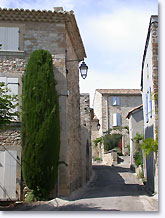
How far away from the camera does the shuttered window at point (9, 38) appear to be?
368 inches

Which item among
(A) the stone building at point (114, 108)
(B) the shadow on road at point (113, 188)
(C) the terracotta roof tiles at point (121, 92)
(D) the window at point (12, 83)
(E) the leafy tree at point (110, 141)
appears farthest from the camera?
(A) the stone building at point (114, 108)

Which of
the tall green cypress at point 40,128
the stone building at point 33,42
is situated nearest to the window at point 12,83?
the stone building at point 33,42

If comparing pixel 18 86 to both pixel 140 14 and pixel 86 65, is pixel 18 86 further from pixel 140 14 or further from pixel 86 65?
pixel 140 14

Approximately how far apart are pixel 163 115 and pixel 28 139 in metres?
3.90

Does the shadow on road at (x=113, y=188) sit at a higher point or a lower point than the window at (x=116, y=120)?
lower

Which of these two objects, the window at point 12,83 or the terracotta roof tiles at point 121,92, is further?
the terracotta roof tiles at point 121,92

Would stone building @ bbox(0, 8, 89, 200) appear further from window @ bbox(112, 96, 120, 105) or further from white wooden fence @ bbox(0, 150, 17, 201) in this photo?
window @ bbox(112, 96, 120, 105)

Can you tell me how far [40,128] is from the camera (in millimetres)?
8281

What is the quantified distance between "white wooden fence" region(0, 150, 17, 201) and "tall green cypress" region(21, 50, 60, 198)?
0.53 meters

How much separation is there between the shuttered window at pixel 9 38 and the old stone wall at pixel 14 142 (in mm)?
2265

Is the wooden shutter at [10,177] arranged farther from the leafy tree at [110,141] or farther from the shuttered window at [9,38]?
the leafy tree at [110,141]

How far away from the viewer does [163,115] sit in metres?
5.67

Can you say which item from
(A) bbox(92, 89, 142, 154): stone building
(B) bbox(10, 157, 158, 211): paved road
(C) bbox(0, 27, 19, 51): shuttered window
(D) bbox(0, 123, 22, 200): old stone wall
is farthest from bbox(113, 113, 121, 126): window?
(D) bbox(0, 123, 22, 200): old stone wall

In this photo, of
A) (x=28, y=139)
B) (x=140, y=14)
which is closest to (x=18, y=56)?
(x=28, y=139)
